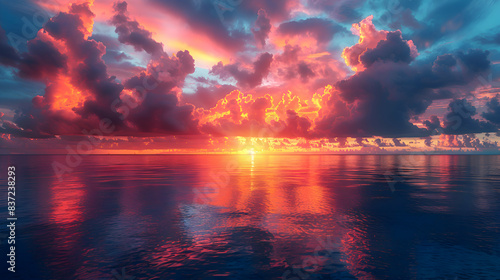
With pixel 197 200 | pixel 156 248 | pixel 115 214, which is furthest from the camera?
pixel 197 200

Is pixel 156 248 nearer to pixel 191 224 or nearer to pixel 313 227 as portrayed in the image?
pixel 191 224

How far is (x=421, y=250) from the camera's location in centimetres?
1817

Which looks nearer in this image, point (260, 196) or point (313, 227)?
point (313, 227)

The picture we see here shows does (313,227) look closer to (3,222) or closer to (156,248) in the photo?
(156,248)

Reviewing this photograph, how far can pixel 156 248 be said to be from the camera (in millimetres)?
18266

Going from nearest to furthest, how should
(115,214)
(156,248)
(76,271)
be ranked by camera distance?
(76,271) < (156,248) < (115,214)

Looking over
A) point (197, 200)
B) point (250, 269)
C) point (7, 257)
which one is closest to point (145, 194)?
point (197, 200)

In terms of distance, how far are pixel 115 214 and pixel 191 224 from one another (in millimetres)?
9499

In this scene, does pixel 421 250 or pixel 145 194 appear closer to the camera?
pixel 421 250

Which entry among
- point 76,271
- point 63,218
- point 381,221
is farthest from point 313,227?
point 63,218

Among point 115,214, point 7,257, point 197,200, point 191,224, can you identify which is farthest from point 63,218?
point 197,200

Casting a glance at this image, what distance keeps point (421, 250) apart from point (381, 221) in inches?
306

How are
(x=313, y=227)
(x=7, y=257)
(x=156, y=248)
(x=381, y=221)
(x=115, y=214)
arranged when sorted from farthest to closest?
(x=115, y=214) → (x=381, y=221) → (x=313, y=227) → (x=156, y=248) → (x=7, y=257)

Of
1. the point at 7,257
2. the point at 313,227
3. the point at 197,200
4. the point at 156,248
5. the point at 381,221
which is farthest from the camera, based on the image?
the point at 197,200
